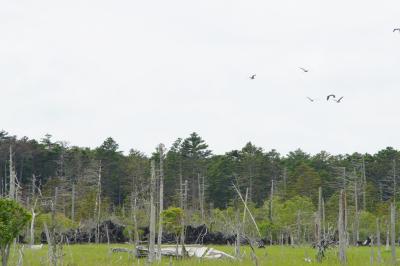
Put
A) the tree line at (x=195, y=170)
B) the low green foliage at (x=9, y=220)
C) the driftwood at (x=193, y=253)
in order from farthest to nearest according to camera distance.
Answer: the tree line at (x=195, y=170) → the driftwood at (x=193, y=253) → the low green foliage at (x=9, y=220)

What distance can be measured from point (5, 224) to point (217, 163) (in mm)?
57111

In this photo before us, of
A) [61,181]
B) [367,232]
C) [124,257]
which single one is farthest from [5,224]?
[61,181]

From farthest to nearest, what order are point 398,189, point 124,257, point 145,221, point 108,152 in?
1. point 108,152
2. point 398,189
3. point 145,221
4. point 124,257

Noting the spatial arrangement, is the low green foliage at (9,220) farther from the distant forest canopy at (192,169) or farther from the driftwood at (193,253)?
the distant forest canopy at (192,169)

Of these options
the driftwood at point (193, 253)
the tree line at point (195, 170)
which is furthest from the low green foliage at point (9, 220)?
the tree line at point (195, 170)

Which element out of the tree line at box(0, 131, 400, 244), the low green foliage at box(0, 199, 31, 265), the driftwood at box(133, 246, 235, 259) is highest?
the tree line at box(0, 131, 400, 244)

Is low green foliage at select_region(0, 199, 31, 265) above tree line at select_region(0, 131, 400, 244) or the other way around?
the other way around

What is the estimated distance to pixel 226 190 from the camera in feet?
228

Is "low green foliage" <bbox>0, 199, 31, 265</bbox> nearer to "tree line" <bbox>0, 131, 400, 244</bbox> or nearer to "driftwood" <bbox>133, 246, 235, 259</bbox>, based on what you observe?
"driftwood" <bbox>133, 246, 235, 259</bbox>

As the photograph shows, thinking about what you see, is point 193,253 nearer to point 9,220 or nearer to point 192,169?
point 9,220

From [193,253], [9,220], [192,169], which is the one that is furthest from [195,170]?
[9,220]

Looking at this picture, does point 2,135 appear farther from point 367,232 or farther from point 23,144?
point 367,232

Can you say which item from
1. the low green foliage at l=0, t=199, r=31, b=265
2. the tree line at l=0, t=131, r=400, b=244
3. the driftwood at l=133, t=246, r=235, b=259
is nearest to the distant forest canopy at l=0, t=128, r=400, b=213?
the tree line at l=0, t=131, r=400, b=244

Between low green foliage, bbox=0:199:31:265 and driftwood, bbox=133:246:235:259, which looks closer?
low green foliage, bbox=0:199:31:265
